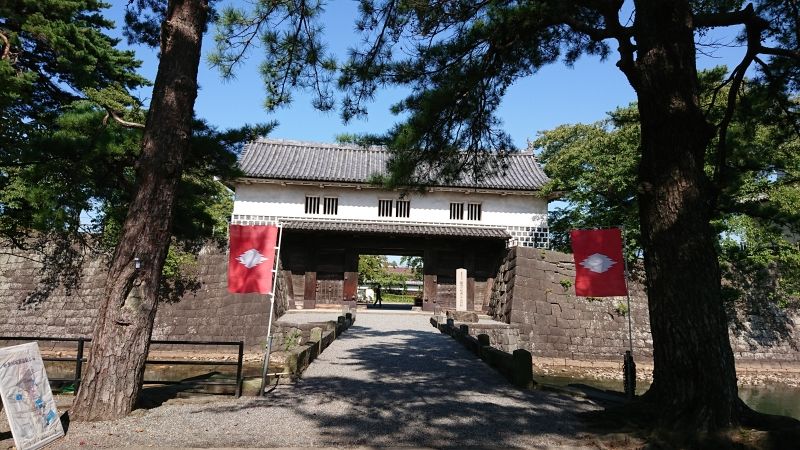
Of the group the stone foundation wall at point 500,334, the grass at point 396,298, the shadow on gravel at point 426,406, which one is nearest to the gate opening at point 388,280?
the grass at point 396,298

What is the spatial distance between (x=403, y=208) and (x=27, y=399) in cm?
1355

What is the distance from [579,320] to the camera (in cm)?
1342

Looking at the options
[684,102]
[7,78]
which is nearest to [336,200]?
[7,78]

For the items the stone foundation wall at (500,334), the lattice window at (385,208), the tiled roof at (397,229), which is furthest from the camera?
the lattice window at (385,208)

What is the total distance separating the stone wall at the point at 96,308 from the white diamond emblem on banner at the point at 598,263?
8957 millimetres

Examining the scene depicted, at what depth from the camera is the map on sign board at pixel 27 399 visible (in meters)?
3.49

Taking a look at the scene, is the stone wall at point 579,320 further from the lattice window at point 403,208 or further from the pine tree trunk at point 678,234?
the pine tree trunk at point 678,234

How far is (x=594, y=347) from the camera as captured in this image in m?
13.1

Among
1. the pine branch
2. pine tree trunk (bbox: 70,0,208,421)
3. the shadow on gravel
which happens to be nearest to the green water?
the shadow on gravel

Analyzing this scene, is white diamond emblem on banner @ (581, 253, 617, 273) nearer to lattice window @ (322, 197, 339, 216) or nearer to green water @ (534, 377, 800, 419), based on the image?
green water @ (534, 377, 800, 419)

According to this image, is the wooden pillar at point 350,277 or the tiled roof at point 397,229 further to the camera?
the wooden pillar at point 350,277

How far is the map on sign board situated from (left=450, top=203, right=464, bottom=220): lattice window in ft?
45.1

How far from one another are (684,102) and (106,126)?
6649 millimetres

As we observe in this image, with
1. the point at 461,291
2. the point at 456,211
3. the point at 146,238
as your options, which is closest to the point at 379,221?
the point at 456,211
